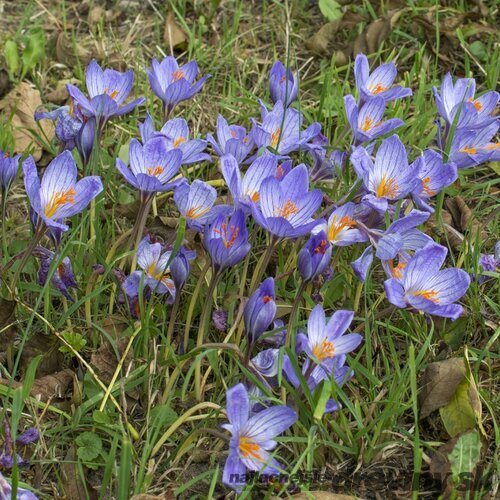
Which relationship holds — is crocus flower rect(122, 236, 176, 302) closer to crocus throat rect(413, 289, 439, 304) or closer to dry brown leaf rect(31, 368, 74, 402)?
dry brown leaf rect(31, 368, 74, 402)

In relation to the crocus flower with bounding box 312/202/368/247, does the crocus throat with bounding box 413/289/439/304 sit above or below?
below

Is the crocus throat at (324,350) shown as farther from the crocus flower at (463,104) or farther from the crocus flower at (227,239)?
the crocus flower at (463,104)

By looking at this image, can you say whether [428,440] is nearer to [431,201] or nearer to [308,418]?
[308,418]

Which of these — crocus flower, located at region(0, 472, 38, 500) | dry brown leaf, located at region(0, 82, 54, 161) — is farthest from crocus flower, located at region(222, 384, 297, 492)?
dry brown leaf, located at region(0, 82, 54, 161)

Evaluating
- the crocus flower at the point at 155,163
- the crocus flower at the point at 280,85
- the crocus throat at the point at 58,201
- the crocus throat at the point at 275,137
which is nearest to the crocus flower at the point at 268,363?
the crocus flower at the point at 155,163

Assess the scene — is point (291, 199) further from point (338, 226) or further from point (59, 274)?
point (59, 274)

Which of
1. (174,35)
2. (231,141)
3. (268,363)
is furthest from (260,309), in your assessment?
(174,35)
